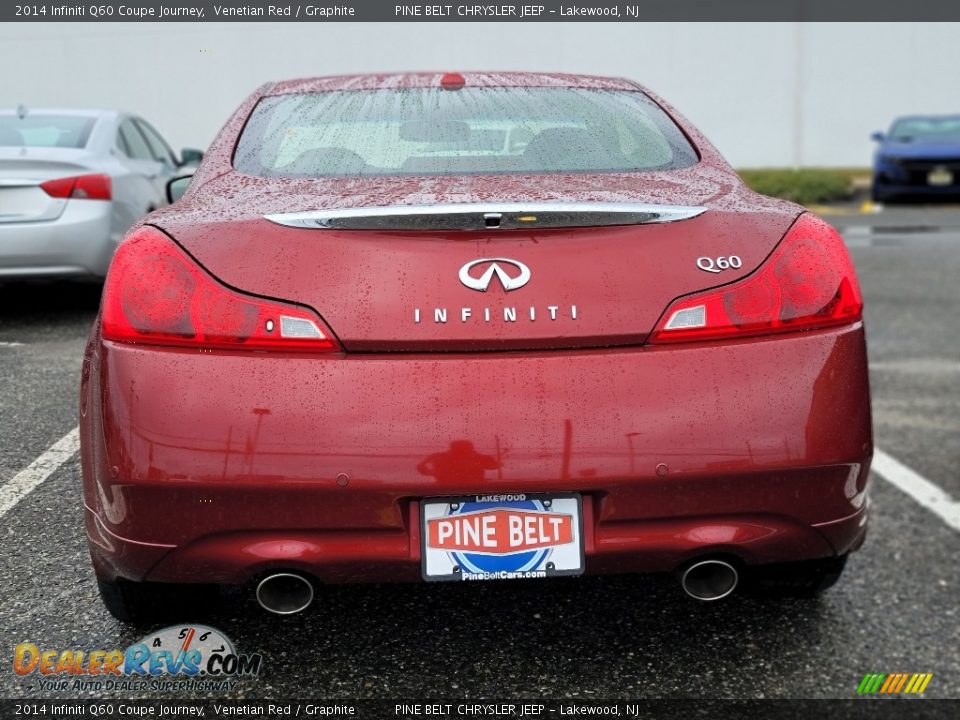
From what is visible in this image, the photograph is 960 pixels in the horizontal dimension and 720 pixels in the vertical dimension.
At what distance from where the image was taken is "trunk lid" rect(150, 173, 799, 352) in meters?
2.13

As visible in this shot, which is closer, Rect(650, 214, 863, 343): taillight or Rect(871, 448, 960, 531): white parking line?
Rect(650, 214, 863, 343): taillight

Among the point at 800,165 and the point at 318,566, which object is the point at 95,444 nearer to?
the point at 318,566

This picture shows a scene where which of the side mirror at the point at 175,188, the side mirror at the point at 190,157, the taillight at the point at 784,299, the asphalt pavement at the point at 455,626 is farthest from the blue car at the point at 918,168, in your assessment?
the taillight at the point at 784,299

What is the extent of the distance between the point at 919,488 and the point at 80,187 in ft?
11.7

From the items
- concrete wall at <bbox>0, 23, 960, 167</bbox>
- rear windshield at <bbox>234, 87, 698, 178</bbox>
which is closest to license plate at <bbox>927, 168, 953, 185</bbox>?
concrete wall at <bbox>0, 23, 960, 167</bbox>

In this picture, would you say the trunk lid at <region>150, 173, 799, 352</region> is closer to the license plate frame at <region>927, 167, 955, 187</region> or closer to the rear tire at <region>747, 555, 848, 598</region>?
the rear tire at <region>747, 555, 848, 598</region>

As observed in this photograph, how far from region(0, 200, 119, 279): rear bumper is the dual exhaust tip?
0.97 metres

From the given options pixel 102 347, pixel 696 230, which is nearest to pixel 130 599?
pixel 102 347

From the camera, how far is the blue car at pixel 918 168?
56.7ft

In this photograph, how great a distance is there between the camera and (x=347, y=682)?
2445 millimetres

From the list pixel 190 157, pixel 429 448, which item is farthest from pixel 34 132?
pixel 190 157

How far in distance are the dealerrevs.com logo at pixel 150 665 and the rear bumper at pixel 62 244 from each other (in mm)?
874

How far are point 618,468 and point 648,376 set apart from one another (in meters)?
0.19

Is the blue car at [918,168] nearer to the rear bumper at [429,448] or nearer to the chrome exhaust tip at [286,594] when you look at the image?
the rear bumper at [429,448]
